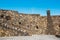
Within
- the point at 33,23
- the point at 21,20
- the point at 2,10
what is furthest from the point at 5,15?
the point at 33,23

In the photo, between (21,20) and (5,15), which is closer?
(5,15)

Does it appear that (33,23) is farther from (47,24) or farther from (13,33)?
(13,33)

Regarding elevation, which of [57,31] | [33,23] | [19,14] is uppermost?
[19,14]

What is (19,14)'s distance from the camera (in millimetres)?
26672

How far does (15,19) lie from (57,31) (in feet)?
31.9

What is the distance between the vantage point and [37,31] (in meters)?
26.7

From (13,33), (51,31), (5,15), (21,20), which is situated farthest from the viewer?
(51,31)

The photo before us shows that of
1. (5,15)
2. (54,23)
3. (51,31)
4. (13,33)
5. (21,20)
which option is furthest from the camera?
(54,23)

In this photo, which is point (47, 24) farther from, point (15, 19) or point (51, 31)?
point (15, 19)

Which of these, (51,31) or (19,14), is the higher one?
(19,14)

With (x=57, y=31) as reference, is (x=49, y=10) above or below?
above

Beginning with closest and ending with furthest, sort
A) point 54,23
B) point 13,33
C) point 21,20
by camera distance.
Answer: point 13,33 → point 21,20 → point 54,23

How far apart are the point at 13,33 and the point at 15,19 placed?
42.4 ft

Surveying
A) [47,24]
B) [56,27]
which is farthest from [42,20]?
[56,27]
